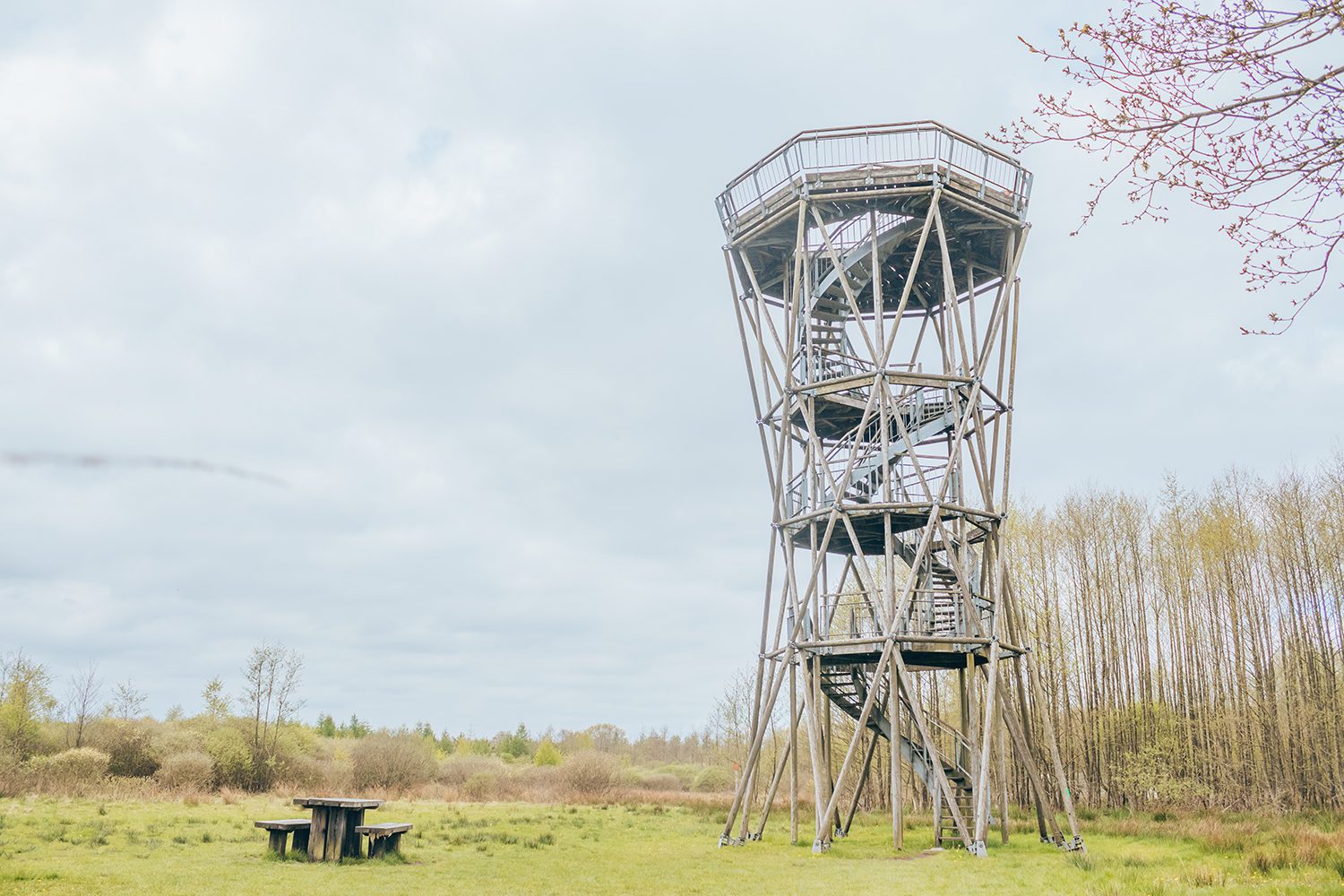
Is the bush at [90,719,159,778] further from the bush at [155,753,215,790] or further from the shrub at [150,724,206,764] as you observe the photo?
the bush at [155,753,215,790]

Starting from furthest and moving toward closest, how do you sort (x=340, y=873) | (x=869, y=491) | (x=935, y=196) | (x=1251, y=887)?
1. (x=869, y=491)
2. (x=935, y=196)
3. (x=340, y=873)
4. (x=1251, y=887)

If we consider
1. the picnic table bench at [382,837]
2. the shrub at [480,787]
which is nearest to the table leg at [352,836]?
the picnic table bench at [382,837]

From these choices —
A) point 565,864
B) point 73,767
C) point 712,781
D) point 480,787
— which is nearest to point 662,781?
point 712,781

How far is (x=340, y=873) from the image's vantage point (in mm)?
13703

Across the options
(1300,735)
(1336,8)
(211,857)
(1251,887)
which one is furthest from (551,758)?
(1336,8)

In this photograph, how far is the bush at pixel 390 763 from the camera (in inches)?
1572

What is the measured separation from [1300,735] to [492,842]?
22268 millimetres

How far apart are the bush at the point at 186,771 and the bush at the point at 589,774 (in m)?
13.1

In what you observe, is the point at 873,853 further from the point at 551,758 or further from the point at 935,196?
the point at 551,758

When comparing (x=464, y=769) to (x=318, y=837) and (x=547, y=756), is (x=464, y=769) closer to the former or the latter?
(x=547, y=756)

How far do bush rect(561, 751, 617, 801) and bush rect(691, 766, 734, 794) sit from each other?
1024cm

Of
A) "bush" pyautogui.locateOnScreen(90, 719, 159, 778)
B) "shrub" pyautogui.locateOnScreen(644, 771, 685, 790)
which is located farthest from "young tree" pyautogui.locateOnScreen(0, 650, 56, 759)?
"shrub" pyautogui.locateOnScreen(644, 771, 685, 790)

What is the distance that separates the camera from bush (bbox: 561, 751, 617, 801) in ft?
128

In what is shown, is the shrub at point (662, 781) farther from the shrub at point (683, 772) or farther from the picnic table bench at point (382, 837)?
the picnic table bench at point (382, 837)
